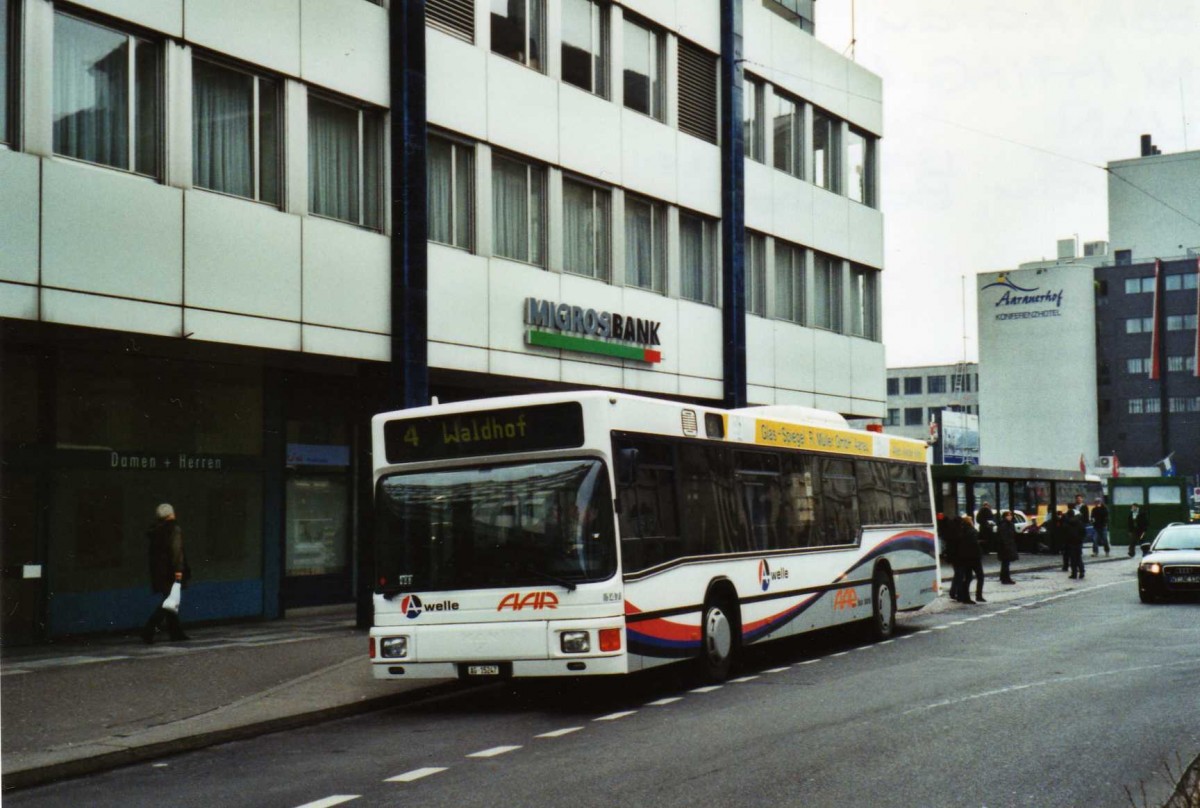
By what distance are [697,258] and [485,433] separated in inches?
683

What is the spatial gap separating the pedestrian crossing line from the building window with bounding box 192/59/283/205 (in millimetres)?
11373

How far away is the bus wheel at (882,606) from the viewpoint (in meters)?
18.2

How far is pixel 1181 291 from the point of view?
378 ft

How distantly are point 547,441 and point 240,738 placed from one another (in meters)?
3.46

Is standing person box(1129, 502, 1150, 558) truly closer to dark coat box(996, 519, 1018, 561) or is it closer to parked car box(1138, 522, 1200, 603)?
dark coat box(996, 519, 1018, 561)

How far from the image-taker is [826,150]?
1335 inches

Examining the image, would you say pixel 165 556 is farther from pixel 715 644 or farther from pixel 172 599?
pixel 715 644

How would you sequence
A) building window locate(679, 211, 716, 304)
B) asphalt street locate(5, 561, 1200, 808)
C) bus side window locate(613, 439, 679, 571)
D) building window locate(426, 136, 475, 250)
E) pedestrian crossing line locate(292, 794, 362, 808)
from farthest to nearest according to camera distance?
building window locate(679, 211, 716, 304) → building window locate(426, 136, 475, 250) → bus side window locate(613, 439, 679, 571) → asphalt street locate(5, 561, 1200, 808) → pedestrian crossing line locate(292, 794, 362, 808)

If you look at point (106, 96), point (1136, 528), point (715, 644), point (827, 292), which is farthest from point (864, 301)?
point (715, 644)

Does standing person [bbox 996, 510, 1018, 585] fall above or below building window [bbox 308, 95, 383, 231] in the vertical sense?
below

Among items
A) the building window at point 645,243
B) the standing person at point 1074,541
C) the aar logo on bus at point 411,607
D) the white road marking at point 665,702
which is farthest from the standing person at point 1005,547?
the aar logo on bus at point 411,607

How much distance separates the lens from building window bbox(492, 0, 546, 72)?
22.7m

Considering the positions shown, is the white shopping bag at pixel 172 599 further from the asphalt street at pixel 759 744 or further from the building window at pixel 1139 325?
the building window at pixel 1139 325

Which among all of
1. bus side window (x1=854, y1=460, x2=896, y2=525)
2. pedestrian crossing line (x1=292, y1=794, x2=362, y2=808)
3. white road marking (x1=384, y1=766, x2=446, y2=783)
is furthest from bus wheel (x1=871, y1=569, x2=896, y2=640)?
pedestrian crossing line (x1=292, y1=794, x2=362, y2=808)
